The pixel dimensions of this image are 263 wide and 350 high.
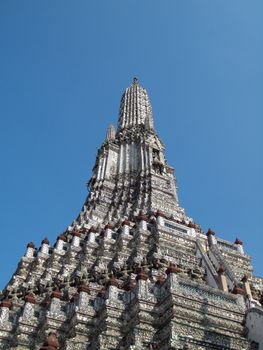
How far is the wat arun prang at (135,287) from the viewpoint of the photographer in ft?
57.7

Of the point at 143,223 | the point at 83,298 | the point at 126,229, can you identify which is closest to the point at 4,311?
the point at 83,298

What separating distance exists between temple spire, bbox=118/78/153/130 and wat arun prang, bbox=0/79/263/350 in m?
18.5

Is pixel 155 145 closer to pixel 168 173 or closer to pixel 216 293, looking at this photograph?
pixel 168 173

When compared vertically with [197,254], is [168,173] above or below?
above

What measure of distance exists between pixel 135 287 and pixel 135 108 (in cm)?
5039

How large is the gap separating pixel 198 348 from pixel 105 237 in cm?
1531

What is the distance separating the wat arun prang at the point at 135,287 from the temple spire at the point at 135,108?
60.8 ft

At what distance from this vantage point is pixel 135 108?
67.6 meters

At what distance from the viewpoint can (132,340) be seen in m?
17.1

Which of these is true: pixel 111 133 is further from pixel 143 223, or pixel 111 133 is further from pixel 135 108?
pixel 143 223

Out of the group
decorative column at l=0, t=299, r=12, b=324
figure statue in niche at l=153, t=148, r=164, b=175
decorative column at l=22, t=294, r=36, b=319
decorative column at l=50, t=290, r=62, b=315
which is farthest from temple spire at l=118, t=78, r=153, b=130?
decorative column at l=0, t=299, r=12, b=324

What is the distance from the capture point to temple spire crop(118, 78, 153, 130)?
63522 mm

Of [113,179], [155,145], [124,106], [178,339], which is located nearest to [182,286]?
[178,339]

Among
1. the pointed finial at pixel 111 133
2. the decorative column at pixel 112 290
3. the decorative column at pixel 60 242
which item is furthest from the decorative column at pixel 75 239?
the pointed finial at pixel 111 133
